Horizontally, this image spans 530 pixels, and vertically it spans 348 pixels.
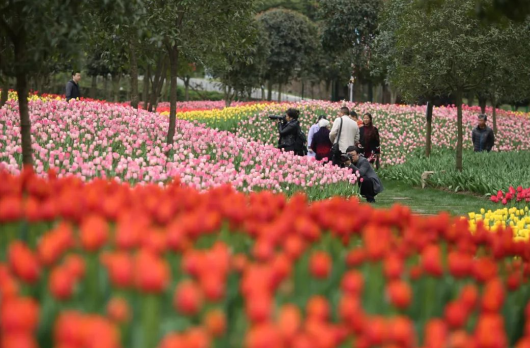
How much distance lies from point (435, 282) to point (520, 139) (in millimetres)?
27682

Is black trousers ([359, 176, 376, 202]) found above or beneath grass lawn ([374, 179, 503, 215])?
above

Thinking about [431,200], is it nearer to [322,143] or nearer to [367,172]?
[367,172]

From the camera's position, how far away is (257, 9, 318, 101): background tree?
140 feet

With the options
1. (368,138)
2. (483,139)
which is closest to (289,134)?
(368,138)

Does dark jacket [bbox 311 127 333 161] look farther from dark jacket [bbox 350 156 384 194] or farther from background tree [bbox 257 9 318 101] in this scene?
background tree [bbox 257 9 318 101]

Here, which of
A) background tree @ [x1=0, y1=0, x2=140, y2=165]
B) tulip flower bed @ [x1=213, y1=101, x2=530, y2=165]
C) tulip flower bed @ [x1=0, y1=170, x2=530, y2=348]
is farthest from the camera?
tulip flower bed @ [x1=213, y1=101, x2=530, y2=165]

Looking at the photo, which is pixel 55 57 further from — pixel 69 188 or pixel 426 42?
pixel 426 42

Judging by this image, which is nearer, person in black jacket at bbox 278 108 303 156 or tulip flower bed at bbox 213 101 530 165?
person in black jacket at bbox 278 108 303 156

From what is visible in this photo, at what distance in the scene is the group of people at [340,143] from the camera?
15.0 meters

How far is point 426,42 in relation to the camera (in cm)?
1816

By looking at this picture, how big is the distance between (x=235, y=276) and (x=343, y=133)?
41.4ft

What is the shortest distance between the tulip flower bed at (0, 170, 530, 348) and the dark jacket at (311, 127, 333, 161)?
1161cm

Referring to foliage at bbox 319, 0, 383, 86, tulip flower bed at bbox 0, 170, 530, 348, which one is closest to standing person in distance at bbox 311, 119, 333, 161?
tulip flower bed at bbox 0, 170, 530, 348

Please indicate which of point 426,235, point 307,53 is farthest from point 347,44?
point 426,235
